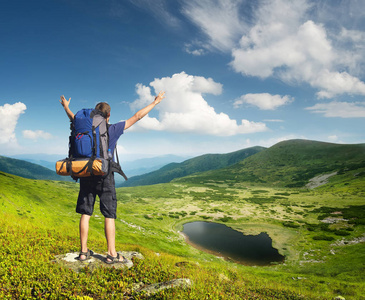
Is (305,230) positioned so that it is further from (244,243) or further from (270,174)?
(270,174)

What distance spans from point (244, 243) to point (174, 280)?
42.2m

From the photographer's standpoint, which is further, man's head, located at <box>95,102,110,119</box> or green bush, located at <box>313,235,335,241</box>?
green bush, located at <box>313,235,335,241</box>

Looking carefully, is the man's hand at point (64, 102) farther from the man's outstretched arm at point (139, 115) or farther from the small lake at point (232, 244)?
the small lake at point (232, 244)

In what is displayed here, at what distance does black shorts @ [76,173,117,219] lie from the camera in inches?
267

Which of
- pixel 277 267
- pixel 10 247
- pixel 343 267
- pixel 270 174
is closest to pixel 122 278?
pixel 10 247

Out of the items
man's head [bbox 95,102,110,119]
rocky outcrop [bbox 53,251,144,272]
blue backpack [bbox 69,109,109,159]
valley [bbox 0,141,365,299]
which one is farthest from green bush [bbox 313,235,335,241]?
man's head [bbox 95,102,110,119]

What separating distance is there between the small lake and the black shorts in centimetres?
3327

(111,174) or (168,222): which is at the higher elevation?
(111,174)

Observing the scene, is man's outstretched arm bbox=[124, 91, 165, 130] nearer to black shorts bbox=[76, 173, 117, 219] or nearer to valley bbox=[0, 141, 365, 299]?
black shorts bbox=[76, 173, 117, 219]

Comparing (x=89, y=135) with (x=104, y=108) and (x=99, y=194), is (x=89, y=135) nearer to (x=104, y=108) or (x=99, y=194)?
(x=104, y=108)

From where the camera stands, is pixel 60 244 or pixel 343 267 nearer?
pixel 60 244

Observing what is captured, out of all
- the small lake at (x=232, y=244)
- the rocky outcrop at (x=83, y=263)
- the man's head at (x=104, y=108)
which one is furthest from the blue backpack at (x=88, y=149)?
the small lake at (x=232, y=244)

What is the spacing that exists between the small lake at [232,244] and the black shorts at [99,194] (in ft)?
109

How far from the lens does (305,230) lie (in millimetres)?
49219
